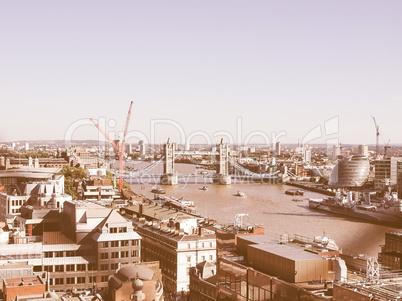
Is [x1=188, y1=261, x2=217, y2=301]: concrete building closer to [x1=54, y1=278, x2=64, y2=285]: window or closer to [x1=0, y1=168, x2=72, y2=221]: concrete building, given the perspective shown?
[x1=54, y1=278, x2=64, y2=285]: window

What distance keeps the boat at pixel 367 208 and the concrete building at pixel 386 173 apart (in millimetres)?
12612

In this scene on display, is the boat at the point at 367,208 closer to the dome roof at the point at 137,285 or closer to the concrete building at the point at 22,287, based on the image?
the dome roof at the point at 137,285

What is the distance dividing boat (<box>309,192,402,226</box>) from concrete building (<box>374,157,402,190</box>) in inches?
497

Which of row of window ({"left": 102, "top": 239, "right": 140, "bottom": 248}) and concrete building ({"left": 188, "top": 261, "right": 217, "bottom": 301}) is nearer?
concrete building ({"left": 188, "top": 261, "right": 217, "bottom": 301})

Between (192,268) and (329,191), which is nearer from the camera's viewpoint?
(192,268)

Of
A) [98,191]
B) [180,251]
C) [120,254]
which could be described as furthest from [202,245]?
[98,191]

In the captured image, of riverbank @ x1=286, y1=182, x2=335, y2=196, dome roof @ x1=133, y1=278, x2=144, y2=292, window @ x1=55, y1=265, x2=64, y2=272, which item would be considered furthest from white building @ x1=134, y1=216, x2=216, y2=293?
riverbank @ x1=286, y1=182, x2=335, y2=196

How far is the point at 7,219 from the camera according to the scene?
18.6 m

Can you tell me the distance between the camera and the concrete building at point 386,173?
4954 cm

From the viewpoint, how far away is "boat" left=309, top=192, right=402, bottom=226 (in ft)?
109

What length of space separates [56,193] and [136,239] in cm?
654

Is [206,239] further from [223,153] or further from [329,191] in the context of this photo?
[223,153]

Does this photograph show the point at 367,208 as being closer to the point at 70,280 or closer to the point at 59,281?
the point at 70,280

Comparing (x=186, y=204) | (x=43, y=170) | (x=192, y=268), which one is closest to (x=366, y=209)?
(x=186, y=204)
